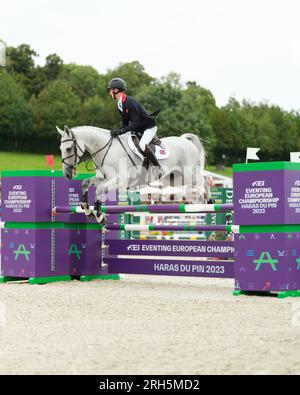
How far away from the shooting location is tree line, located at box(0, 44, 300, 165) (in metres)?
65.0

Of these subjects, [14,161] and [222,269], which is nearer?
[222,269]

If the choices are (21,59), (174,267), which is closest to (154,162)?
(174,267)

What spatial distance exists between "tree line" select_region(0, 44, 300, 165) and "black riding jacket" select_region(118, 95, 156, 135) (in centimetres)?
5370

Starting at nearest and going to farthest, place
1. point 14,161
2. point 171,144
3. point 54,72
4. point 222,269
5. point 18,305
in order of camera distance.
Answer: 1. point 18,305
2. point 222,269
3. point 171,144
4. point 14,161
5. point 54,72

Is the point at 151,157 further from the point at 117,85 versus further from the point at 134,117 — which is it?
the point at 117,85

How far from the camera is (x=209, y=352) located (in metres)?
4.92

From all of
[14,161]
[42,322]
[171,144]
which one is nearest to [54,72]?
[14,161]

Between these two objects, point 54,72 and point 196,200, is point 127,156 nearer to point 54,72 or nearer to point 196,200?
point 196,200

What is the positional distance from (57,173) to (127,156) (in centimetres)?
96

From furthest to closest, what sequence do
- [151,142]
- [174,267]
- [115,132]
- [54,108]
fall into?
[54,108], [151,142], [115,132], [174,267]

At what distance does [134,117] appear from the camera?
33.2ft

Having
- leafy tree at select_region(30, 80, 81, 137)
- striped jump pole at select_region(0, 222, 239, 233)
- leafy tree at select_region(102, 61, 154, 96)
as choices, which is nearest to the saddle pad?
striped jump pole at select_region(0, 222, 239, 233)

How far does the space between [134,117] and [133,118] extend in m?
0.02

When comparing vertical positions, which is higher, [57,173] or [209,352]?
[57,173]
